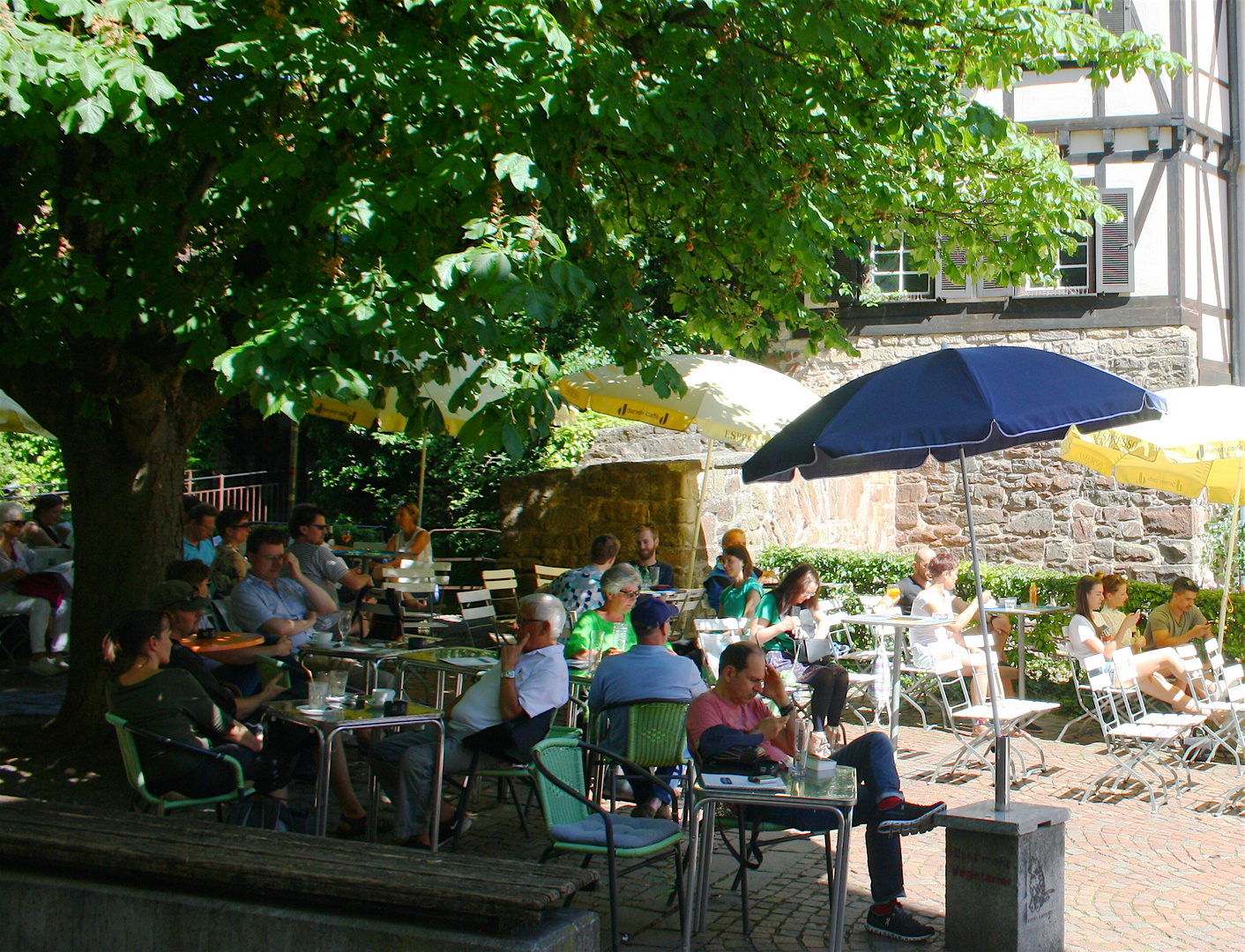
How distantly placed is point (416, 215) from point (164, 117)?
1489mm

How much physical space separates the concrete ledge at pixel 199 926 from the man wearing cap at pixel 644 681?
1.71 metres

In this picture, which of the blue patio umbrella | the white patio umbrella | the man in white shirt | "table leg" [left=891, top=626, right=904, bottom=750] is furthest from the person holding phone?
the white patio umbrella

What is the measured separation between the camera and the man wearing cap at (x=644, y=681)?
5066 mm

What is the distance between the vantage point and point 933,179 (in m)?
8.64

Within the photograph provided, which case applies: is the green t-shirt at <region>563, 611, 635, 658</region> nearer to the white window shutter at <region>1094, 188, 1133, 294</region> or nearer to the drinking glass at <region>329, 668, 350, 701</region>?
the drinking glass at <region>329, 668, 350, 701</region>

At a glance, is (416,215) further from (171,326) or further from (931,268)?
(931,268)

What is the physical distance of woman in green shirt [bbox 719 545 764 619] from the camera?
831cm

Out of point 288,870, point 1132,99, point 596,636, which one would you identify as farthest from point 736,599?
point 1132,99

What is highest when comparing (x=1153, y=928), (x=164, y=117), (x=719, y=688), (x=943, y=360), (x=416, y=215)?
(x=164, y=117)

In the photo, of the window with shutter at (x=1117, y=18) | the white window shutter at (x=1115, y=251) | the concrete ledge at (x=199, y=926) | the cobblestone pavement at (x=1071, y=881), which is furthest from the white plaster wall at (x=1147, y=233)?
the concrete ledge at (x=199, y=926)

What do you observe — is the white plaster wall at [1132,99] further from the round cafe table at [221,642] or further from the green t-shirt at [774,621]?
the round cafe table at [221,642]

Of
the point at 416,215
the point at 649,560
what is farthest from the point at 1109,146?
the point at 416,215

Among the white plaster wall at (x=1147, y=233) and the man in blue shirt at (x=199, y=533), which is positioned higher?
the white plaster wall at (x=1147, y=233)

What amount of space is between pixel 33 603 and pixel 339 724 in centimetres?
646
